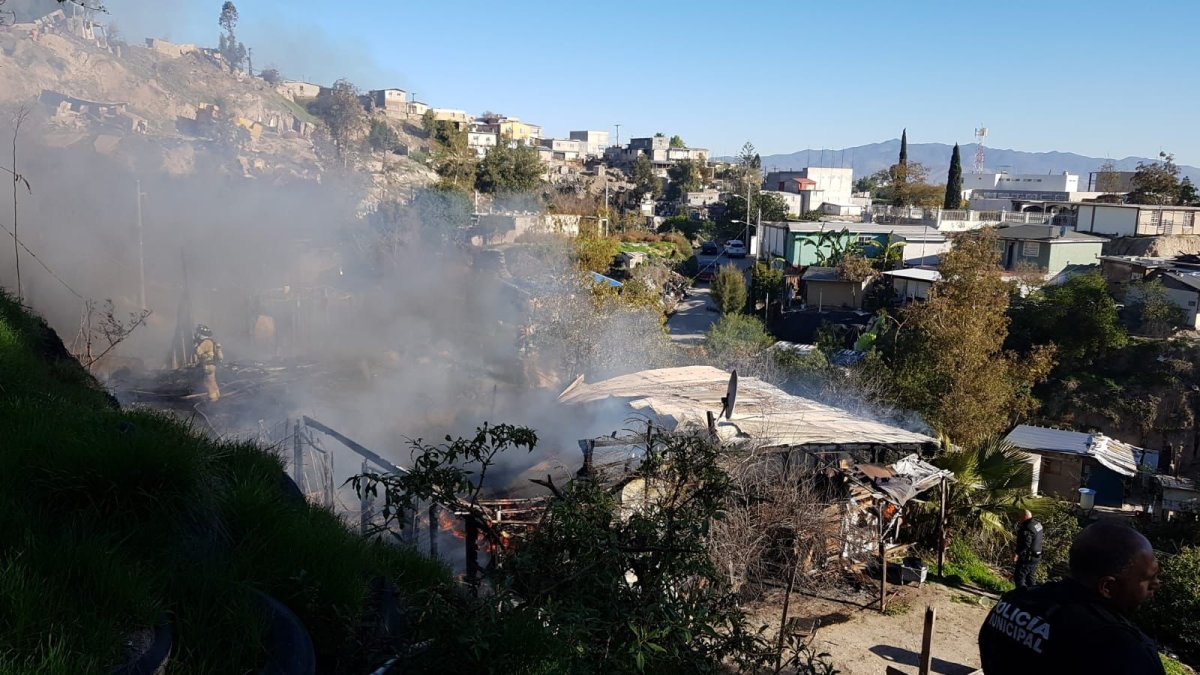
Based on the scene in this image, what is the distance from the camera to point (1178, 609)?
8.72 meters

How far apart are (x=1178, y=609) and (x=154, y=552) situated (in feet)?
33.7

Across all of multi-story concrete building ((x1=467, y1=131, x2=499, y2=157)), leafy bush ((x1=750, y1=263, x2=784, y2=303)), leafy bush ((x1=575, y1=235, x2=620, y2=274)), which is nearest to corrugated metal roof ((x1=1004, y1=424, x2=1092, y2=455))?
leafy bush ((x1=575, y1=235, x2=620, y2=274))

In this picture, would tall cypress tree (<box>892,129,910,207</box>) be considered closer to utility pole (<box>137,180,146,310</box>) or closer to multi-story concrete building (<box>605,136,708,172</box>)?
multi-story concrete building (<box>605,136,708,172</box>)

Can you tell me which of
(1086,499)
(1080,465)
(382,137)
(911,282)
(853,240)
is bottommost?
(1086,499)

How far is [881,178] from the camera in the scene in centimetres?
7781

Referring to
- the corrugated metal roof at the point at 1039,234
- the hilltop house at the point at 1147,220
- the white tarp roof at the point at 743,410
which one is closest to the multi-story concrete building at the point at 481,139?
the corrugated metal roof at the point at 1039,234

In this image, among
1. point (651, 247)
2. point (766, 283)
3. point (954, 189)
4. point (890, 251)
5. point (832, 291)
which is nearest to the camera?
point (832, 291)

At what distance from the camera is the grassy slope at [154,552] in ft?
7.60

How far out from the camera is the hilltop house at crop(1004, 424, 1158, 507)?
1436 centimetres

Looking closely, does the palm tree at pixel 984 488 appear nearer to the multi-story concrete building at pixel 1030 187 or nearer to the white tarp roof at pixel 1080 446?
the white tarp roof at pixel 1080 446

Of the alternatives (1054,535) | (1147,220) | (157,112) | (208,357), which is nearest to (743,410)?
(1054,535)

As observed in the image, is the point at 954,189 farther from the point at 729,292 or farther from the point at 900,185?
the point at 729,292

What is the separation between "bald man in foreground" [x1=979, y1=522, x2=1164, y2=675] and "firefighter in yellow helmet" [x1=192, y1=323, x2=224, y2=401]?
12391mm

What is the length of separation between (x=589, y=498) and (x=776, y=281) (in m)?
27.7
